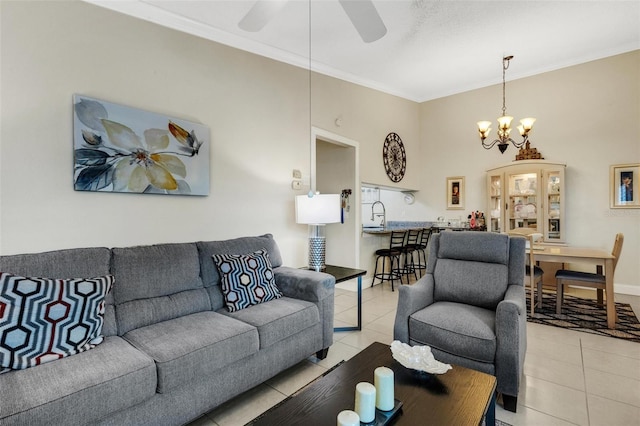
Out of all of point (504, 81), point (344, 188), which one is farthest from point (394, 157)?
point (504, 81)

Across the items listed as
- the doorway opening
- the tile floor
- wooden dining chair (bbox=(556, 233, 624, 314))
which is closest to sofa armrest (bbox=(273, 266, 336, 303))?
the tile floor

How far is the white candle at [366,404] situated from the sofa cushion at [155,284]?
1519mm

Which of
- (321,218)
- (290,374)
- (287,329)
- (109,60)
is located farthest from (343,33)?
(290,374)

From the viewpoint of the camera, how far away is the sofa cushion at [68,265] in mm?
1659

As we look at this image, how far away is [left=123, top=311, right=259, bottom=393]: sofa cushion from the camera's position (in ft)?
5.15

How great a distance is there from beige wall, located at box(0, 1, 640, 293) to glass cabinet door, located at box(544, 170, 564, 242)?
22 centimetres

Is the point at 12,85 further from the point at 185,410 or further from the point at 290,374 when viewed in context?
the point at 290,374

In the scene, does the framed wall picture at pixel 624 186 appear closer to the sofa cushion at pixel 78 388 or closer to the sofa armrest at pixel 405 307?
the sofa armrest at pixel 405 307

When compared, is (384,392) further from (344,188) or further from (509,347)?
(344,188)

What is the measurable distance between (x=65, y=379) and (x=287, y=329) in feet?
3.95

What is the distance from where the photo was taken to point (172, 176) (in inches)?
105

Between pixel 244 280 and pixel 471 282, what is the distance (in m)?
1.79

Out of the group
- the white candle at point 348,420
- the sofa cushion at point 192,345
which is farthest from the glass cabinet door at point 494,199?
the white candle at point 348,420

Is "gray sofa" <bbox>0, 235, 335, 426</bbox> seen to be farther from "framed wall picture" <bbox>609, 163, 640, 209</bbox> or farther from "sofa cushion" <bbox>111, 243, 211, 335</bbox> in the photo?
"framed wall picture" <bbox>609, 163, 640, 209</bbox>
